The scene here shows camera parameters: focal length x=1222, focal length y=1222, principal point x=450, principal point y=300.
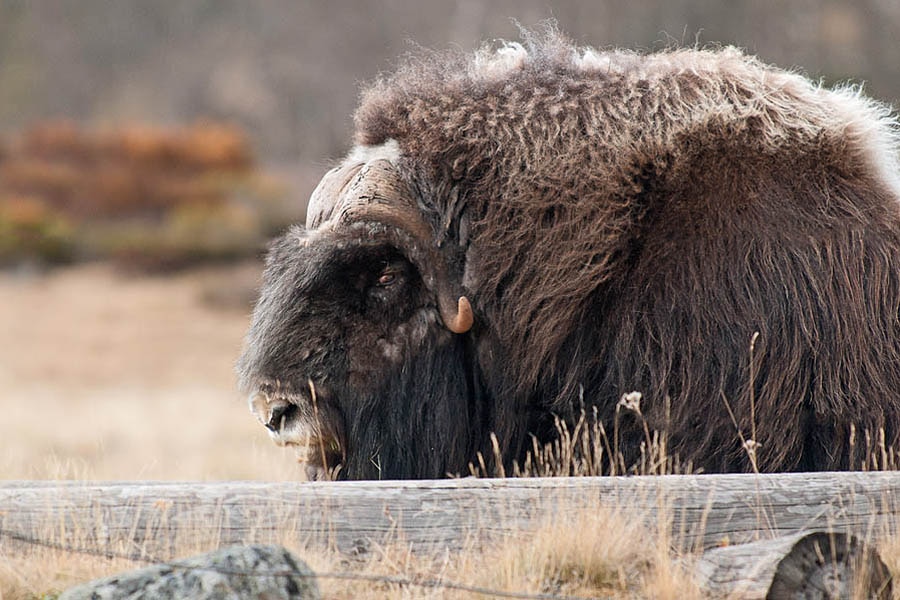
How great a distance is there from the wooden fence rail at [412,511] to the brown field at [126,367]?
3840mm

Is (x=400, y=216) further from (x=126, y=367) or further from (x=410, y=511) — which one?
(x=126, y=367)

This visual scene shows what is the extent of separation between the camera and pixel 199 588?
256cm

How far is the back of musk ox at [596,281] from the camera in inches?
147

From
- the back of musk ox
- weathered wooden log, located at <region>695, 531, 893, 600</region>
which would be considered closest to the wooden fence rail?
weathered wooden log, located at <region>695, 531, 893, 600</region>

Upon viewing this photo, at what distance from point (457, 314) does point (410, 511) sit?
3.46 ft

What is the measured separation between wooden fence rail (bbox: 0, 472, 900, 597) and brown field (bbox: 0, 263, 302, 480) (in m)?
3.84

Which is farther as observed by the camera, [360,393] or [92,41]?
[92,41]

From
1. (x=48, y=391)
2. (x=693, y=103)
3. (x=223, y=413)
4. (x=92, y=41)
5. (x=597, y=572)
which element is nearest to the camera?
(x=597, y=572)

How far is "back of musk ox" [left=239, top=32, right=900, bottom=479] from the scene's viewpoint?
12.2ft

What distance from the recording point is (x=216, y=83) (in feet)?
96.4

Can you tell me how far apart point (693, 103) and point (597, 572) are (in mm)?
1744

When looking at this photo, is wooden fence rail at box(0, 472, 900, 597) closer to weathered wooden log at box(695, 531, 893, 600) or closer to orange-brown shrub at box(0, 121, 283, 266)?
weathered wooden log at box(695, 531, 893, 600)

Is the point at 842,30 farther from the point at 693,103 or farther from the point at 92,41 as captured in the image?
the point at 693,103

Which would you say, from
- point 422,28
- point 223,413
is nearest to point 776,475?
point 223,413
